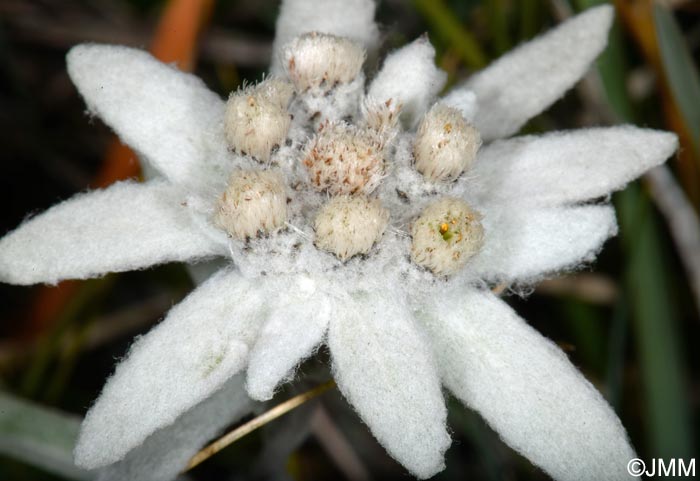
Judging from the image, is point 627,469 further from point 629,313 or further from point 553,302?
point 553,302

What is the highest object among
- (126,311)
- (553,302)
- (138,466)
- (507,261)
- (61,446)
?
(126,311)

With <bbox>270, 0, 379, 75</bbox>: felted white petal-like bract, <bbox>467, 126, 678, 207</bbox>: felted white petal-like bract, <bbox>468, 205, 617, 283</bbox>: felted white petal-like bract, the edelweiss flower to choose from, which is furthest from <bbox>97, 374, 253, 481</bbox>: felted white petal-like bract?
<bbox>270, 0, 379, 75</bbox>: felted white petal-like bract

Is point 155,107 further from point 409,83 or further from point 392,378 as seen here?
point 392,378

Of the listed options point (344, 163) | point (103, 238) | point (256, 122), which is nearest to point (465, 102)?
point (344, 163)

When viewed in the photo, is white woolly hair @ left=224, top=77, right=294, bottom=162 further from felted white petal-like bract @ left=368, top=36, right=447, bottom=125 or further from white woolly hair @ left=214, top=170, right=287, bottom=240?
felted white petal-like bract @ left=368, top=36, right=447, bottom=125

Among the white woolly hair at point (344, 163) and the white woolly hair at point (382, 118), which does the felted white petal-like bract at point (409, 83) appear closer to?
the white woolly hair at point (382, 118)

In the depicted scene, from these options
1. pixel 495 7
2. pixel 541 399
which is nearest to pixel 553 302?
A: pixel 495 7
